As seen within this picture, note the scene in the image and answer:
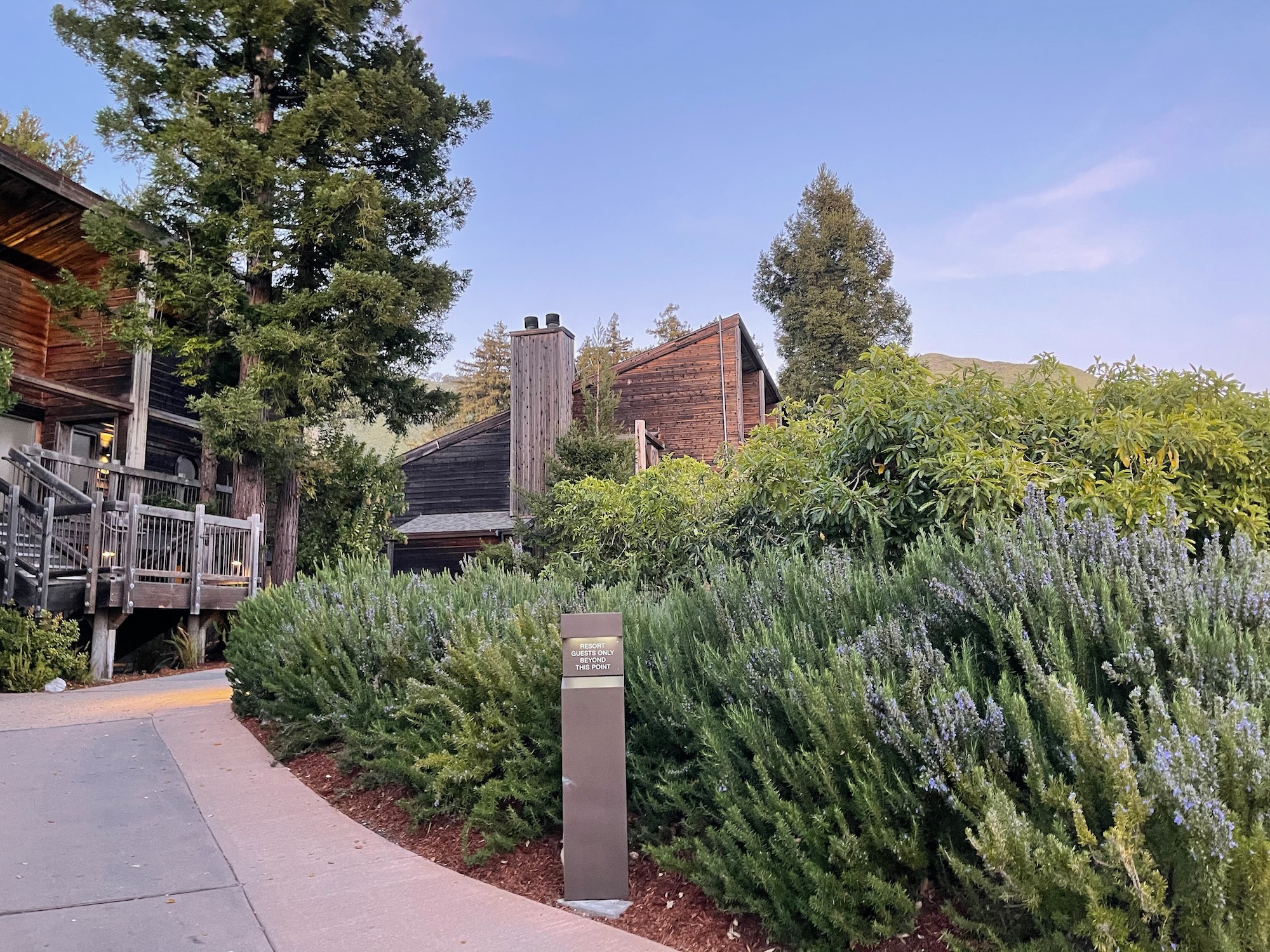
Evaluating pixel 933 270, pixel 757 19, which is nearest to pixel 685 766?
pixel 757 19

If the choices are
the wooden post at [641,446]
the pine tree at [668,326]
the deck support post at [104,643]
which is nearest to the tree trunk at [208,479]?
the deck support post at [104,643]

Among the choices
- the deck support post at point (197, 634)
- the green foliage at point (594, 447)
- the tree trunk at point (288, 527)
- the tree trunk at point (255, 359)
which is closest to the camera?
the deck support post at point (197, 634)

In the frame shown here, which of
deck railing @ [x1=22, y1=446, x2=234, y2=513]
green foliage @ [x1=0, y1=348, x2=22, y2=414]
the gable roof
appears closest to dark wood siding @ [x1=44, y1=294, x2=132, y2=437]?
deck railing @ [x1=22, y1=446, x2=234, y2=513]

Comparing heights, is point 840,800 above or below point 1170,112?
below

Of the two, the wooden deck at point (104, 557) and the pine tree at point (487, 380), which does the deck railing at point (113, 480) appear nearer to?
the wooden deck at point (104, 557)

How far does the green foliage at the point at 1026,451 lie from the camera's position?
5.81 meters

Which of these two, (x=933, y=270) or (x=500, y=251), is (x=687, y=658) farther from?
(x=500, y=251)

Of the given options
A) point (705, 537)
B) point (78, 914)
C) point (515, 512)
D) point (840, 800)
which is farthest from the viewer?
point (515, 512)

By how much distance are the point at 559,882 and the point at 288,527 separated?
15.3 m

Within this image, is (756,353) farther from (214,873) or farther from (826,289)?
(214,873)

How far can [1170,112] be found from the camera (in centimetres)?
1137

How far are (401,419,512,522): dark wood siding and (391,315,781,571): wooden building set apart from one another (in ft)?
0.10

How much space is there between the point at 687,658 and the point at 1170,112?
11054 mm

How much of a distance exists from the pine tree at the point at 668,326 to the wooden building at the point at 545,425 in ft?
82.3
